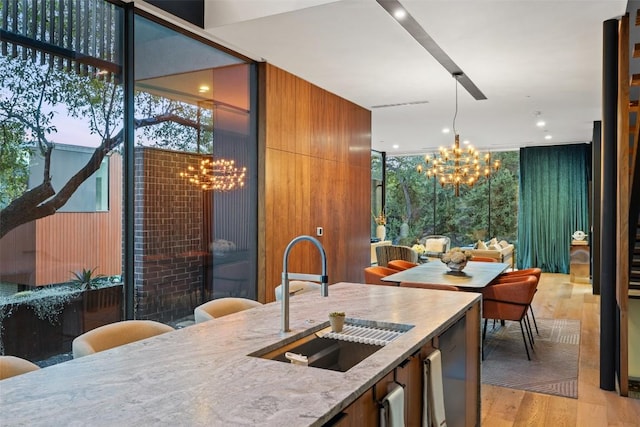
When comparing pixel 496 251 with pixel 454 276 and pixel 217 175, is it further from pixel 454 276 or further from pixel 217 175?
pixel 217 175

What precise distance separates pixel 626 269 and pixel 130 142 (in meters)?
3.88

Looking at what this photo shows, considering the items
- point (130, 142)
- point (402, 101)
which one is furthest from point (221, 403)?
point (402, 101)

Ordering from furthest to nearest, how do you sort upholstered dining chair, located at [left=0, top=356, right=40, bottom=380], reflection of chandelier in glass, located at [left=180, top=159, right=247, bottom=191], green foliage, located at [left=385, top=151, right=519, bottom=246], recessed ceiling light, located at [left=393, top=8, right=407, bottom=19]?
1. green foliage, located at [left=385, top=151, right=519, bottom=246]
2. reflection of chandelier in glass, located at [left=180, top=159, right=247, bottom=191]
3. recessed ceiling light, located at [left=393, top=8, right=407, bottom=19]
4. upholstered dining chair, located at [left=0, top=356, right=40, bottom=380]

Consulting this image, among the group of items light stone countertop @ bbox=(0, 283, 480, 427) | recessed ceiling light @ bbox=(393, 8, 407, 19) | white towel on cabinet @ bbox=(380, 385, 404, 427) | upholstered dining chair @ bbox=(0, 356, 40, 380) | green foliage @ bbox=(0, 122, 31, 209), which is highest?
recessed ceiling light @ bbox=(393, 8, 407, 19)

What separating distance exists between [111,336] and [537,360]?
3.99 meters

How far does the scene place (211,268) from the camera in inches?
185

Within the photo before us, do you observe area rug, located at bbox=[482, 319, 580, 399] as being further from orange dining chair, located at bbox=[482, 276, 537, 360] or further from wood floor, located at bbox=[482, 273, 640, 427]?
orange dining chair, located at bbox=[482, 276, 537, 360]

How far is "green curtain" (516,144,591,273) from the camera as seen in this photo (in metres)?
10.9

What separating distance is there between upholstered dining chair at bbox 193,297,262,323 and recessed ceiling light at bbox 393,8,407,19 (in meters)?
2.47

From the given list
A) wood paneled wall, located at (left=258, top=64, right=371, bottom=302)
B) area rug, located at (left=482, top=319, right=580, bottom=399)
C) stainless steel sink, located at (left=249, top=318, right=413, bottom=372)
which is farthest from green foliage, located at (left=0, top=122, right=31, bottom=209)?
area rug, located at (left=482, top=319, right=580, bottom=399)

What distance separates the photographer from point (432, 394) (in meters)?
2.05

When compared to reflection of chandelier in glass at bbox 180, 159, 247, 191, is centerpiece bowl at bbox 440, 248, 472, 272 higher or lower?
lower

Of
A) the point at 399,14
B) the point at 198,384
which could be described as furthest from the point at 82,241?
the point at 399,14

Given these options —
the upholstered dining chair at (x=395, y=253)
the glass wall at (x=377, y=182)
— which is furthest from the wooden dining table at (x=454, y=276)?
the glass wall at (x=377, y=182)
